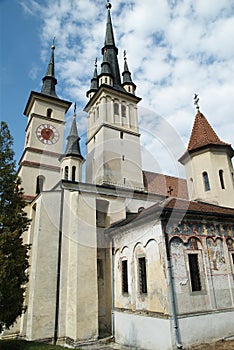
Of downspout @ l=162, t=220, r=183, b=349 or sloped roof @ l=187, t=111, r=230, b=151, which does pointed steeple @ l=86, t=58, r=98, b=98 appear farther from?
downspout @ l=162, t=220, r=183, b=349

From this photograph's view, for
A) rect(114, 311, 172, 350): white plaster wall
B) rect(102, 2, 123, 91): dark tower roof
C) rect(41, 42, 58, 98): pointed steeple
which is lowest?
rect(114, 311, 172, 350): white plaster wall

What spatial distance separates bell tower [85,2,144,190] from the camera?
22.8 metres

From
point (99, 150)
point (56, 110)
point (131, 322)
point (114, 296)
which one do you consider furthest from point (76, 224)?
point (56, 110)

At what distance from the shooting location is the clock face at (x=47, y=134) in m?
24.2

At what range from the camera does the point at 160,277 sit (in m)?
10.8

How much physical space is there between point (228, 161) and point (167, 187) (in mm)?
6900

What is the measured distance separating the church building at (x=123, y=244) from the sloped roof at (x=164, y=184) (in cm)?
19

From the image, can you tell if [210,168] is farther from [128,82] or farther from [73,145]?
[128,82]

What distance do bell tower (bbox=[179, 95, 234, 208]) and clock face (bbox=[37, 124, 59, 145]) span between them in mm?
12678

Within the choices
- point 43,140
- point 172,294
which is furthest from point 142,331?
point 43,140

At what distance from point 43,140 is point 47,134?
0.85 meters

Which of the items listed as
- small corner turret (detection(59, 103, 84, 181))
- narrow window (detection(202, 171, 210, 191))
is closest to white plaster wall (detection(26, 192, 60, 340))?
small corner turret (detection(59, 103, 84, 181))

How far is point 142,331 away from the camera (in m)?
11.3

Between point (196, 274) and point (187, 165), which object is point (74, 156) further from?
point (196, 274)
